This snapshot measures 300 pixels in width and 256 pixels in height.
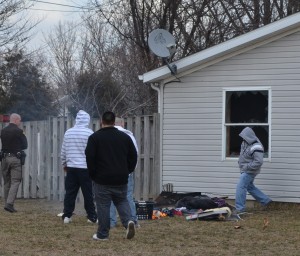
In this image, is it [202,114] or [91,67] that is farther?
[91,67]

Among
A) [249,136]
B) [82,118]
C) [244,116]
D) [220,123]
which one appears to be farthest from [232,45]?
[82,118]

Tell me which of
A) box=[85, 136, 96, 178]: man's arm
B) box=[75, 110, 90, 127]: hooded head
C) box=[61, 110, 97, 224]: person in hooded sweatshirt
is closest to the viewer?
box=[85, 136, 96, 178]: man's arm

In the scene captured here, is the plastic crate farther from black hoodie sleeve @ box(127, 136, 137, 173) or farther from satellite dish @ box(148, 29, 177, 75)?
satellite dish @ box(148, 29, 177, 75)

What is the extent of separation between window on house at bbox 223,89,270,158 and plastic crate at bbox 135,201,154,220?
2925mm

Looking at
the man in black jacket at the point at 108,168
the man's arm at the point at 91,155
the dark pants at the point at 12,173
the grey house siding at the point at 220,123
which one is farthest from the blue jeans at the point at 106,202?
the grey house siding at the point at 220,123

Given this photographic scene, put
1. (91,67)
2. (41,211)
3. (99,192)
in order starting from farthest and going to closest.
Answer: (91,67)
(41,211)
(99,192)

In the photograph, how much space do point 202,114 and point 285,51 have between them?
6.85 feet

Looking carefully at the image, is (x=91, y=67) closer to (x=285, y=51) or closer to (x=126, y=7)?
(x=126, y=7)

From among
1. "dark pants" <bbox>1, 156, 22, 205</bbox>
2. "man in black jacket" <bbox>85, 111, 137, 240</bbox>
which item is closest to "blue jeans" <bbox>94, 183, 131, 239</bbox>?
"man in black jacket" <bbox>85, 111, 137, 240</bbox>

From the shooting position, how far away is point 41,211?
43.0ft

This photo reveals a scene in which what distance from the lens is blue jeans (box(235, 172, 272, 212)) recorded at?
12773 millimetres

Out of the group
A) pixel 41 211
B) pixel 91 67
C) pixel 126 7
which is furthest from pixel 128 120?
pixel 91 67

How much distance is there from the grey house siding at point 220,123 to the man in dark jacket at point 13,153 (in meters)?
3.21

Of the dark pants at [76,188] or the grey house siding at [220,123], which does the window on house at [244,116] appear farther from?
the dark pants at [76,188]
